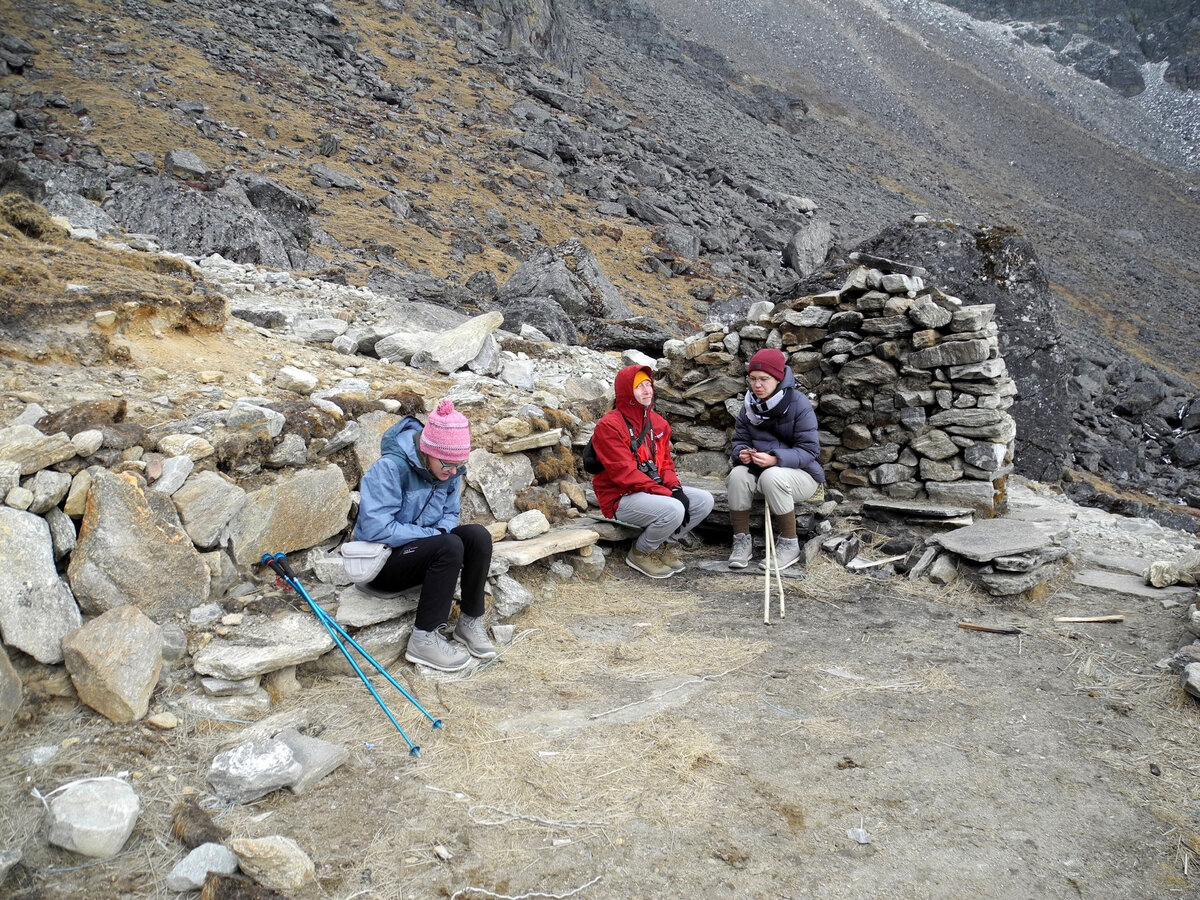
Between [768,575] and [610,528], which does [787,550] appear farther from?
[610,528]

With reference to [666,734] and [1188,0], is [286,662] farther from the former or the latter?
[1188,0]

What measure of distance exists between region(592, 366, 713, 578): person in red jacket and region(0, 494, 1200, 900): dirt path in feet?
4.08

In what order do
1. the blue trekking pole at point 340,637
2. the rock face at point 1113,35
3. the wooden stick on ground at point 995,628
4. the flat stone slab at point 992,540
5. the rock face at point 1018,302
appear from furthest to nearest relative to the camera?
the rock face at point 1113,35 → the rock face at point 1018,302 → the flat stone slab at point 992,540 → the wooden stick on ground at point 995,628 → the blue trekking pole at point 340,637

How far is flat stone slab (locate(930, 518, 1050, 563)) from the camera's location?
18.2ft

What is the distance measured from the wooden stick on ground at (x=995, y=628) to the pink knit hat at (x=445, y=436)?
3630 mm

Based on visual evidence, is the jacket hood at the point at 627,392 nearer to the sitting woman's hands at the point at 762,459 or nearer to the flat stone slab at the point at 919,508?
the sitting woman's hands at the point at 762,459

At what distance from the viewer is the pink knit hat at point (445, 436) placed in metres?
4.10

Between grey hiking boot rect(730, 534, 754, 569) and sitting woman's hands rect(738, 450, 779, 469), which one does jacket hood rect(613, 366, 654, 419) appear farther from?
grey hiking boot rect(730, 534, 754, 569)

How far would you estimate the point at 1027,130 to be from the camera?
53.3 m

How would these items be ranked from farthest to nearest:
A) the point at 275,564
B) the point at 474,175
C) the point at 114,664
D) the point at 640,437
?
1. the point at 474,175
2. the point at 640,437
3. the point at 275,564
4. the point at 114,664

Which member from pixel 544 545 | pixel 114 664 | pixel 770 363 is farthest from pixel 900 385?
pixel 114 664

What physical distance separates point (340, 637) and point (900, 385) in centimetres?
534

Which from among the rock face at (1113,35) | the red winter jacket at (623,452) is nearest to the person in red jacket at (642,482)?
the red winter jacket at (623,452)

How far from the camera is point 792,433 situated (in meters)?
6.18
